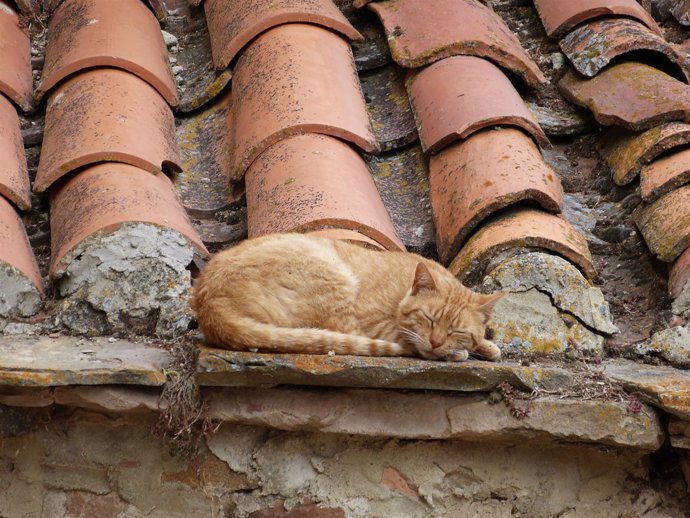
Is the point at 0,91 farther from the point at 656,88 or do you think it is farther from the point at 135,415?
the point at 656,88

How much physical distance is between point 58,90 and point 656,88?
2.95 meters

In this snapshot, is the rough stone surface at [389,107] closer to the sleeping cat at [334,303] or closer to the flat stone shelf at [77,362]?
the sleeping cat at [334,303]

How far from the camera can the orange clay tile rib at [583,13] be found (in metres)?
5.48

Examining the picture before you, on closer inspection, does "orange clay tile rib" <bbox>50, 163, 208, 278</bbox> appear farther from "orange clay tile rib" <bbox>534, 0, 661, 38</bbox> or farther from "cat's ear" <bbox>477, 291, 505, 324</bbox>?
"orange clay tile rib" <bbox>534, 0, 661, 38</bbox>

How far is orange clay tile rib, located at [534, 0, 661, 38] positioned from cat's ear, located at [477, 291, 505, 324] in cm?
236

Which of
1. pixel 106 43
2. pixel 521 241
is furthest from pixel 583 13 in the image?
pixel 106 43

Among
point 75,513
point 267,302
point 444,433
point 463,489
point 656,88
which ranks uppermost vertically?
point 656,88

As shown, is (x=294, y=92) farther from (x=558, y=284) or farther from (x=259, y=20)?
(x=558, y=284)

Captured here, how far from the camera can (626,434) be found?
3.40 m

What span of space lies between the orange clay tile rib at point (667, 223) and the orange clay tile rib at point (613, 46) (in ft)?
3.63

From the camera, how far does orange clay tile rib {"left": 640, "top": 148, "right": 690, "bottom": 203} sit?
170 inches

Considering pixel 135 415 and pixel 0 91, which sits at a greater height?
pixel 0 91

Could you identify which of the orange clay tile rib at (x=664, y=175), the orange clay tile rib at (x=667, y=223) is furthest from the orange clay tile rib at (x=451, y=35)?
the orange clay tile rib at (x=667, y=223)

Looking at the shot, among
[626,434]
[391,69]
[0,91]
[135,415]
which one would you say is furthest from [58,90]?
[626,434]
